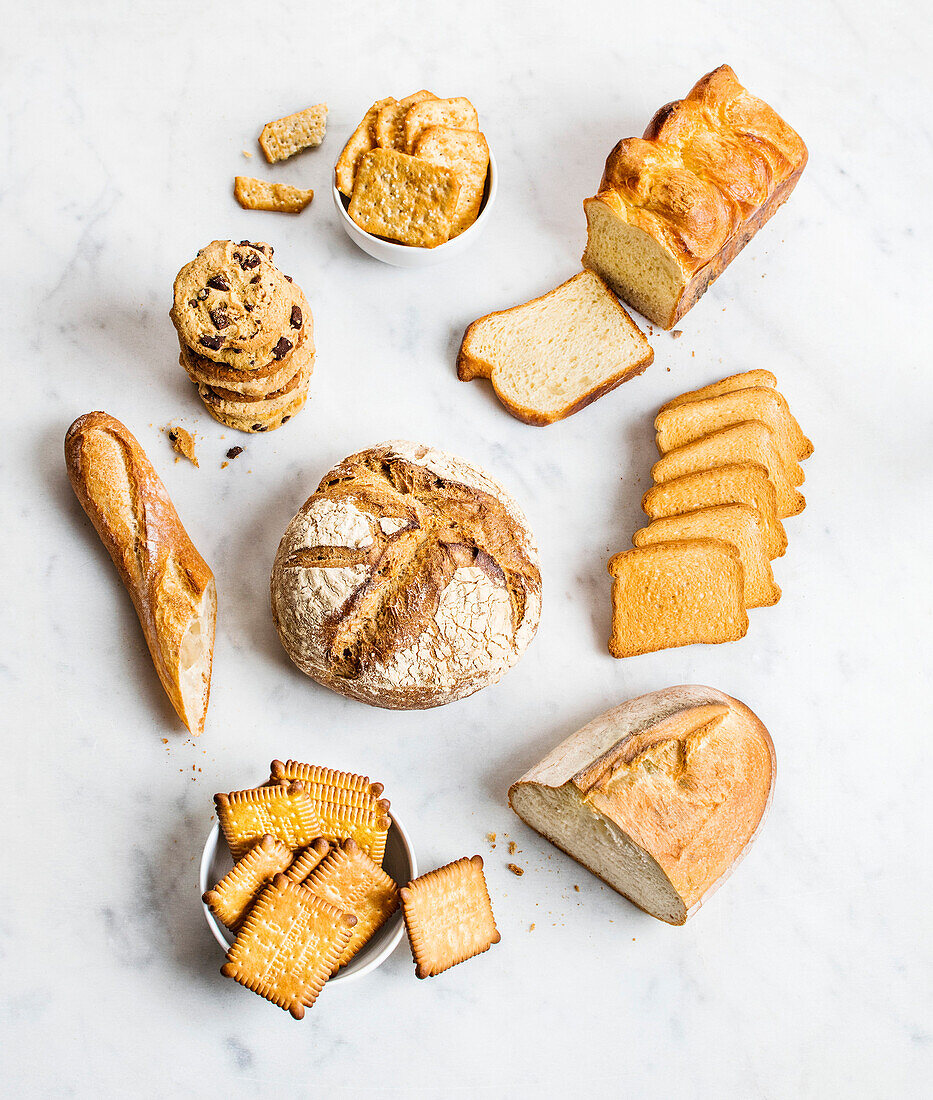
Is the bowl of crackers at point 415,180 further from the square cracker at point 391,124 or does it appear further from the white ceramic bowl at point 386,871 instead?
the white ceramic bowl at point 386,871

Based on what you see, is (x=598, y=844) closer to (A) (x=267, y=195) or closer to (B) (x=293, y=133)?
(A) (x=267, y=195)

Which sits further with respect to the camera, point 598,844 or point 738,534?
point 738,534

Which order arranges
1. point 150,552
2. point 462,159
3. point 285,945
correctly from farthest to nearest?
point 462,159
point 150,552
point 285,945

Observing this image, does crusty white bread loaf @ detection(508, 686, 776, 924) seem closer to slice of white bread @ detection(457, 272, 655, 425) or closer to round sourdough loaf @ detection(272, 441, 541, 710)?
round sourdough loaf @ detection(272, 441, 541, 710)

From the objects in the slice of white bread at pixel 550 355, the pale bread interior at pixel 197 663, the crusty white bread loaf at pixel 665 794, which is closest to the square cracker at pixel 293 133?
the slice of white bread at pixel 550 355

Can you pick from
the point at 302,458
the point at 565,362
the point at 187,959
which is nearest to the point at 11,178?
the point at 302,458

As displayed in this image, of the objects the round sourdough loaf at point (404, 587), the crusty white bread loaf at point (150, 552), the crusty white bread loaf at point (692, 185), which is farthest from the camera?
the crusty white bread loaf at point (692, 185)

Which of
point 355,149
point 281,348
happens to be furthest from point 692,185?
point 281,348
